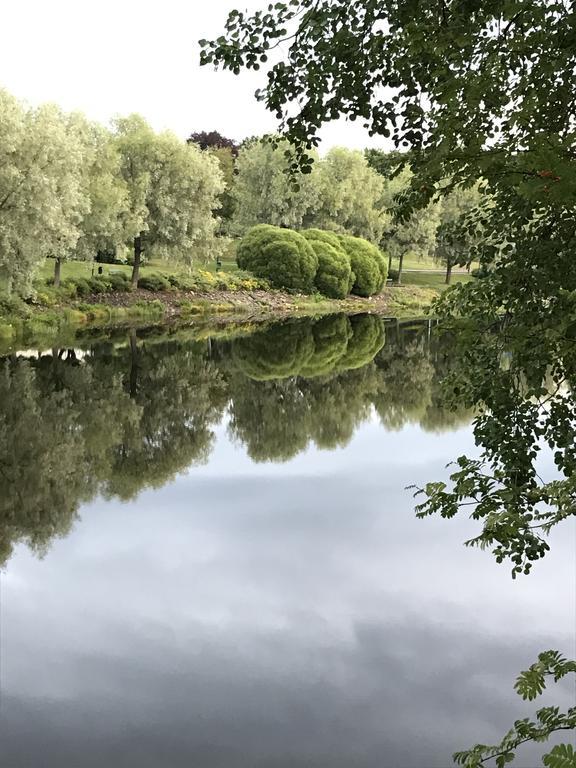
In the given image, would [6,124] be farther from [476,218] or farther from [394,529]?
[476,218]

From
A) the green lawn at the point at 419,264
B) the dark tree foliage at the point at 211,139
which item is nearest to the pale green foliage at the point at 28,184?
the green lawn at the point at 419,264

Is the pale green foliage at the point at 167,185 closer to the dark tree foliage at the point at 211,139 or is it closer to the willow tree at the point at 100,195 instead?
the willow tree at the point at 100,195

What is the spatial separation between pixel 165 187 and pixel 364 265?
1814 cm

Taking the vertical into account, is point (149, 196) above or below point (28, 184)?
above

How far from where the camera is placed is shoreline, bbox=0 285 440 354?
3073 cm

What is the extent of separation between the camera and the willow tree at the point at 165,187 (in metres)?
42.3

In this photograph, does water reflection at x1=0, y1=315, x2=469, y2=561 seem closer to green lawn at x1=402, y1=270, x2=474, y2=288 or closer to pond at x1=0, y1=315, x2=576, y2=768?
pond at x1=0, y1=315, x2=576, y2=768

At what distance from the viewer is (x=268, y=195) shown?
61.7 m

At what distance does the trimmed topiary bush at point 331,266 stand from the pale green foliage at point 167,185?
1035 cm

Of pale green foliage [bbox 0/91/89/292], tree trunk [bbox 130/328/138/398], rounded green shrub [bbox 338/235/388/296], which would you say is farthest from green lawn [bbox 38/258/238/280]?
rounded green shrub [bbox 338/235/388/296]

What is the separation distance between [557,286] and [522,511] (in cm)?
123

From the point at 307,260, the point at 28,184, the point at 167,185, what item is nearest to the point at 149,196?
the point at 167,185

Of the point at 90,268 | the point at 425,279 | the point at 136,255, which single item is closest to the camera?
the point at 136,255

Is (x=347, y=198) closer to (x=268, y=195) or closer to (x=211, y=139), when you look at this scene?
(x=268, y=195)
